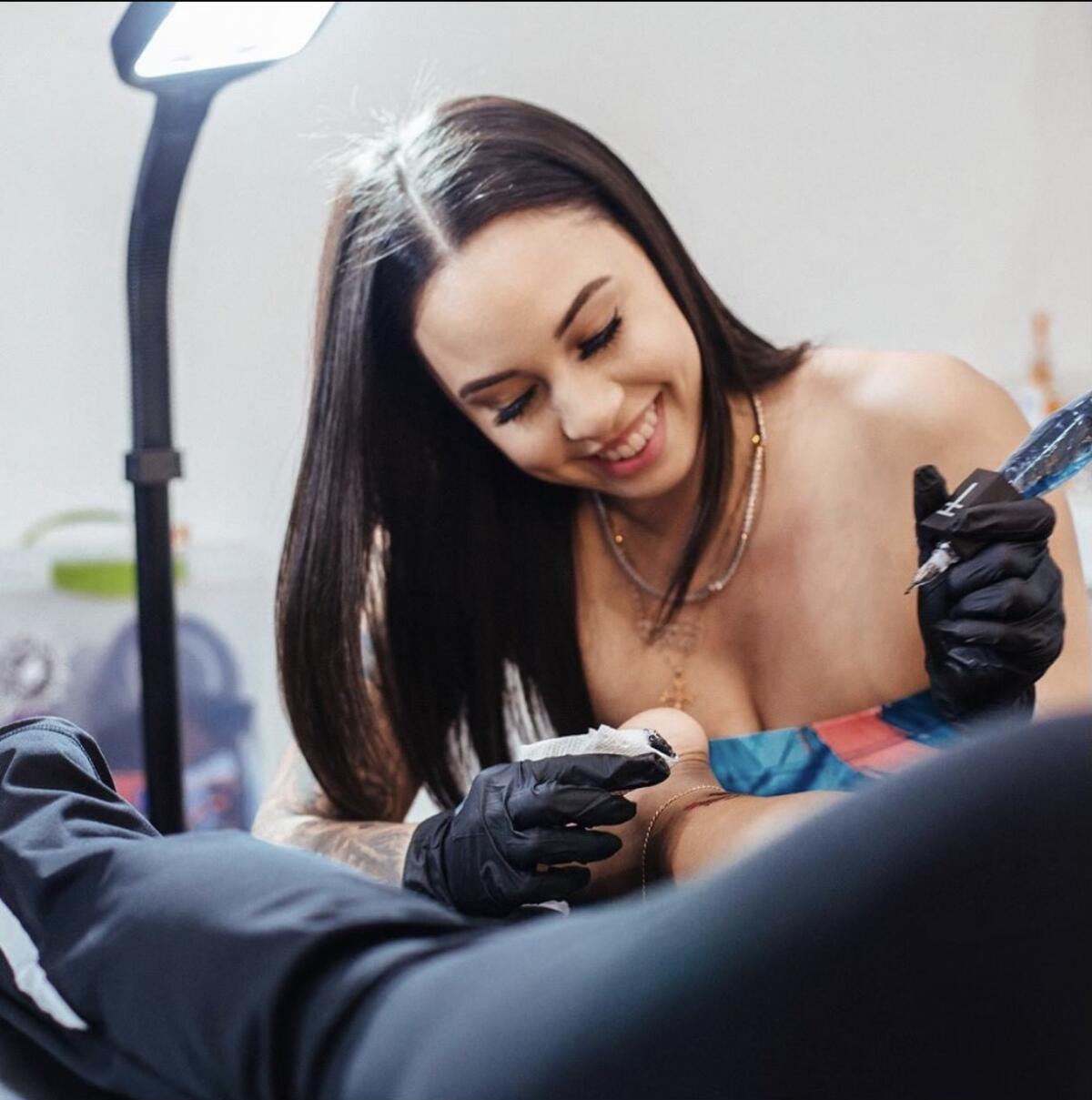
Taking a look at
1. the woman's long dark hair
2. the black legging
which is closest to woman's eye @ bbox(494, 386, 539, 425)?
the woman's long dark hair

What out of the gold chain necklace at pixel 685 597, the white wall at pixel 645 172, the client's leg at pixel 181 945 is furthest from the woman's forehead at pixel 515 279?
the white wall at pixel 645 172

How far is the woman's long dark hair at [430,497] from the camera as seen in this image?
116 cm

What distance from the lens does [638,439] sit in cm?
117

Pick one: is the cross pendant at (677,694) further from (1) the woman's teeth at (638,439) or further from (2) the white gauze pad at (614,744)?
(2) the white gauze pad at (614,744)

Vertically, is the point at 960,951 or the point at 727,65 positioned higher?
the point at 727,65

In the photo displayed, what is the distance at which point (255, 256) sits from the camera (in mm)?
2389

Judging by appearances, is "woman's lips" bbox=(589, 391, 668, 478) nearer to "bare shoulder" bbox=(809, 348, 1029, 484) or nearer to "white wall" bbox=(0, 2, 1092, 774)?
"bare shoulder" bbox=(809, 348, 1029, 484)

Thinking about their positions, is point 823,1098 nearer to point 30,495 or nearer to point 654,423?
point 654,423

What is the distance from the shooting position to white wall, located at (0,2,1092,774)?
7.45 feet

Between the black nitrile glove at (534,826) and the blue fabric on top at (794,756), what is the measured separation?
34cm

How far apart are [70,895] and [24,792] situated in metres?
0.08

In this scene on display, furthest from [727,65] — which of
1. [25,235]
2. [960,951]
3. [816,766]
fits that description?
[960,951]

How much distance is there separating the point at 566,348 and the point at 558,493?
0.25 metres

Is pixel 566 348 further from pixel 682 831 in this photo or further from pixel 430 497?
pixel 682 831
